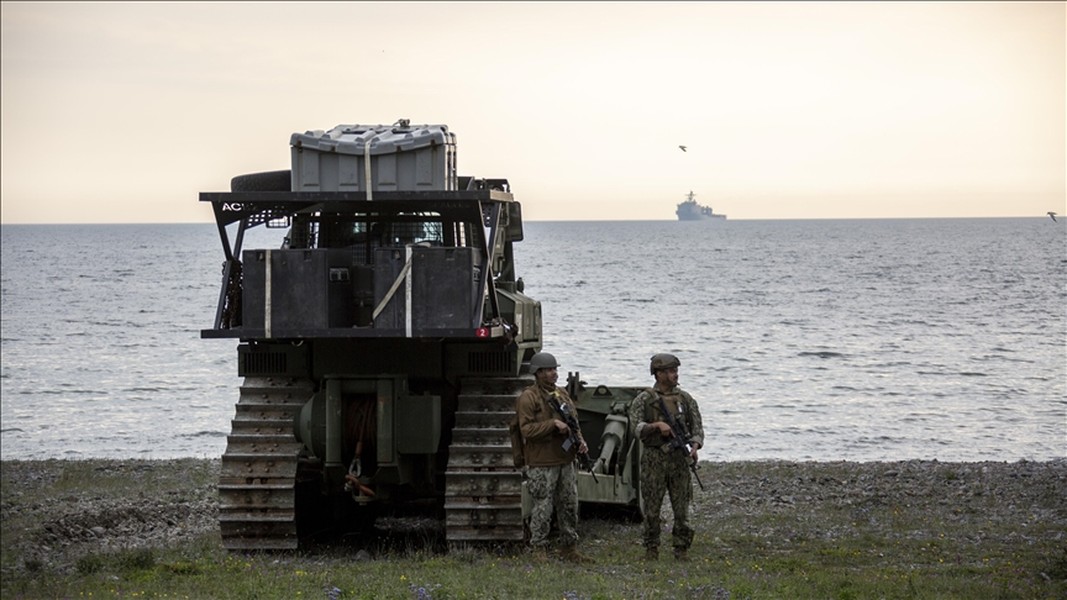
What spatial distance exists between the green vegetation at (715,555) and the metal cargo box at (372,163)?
346 cm

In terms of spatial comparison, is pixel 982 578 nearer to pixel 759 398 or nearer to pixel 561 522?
pixel 561 522

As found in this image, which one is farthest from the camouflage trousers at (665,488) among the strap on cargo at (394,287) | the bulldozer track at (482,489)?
the strap on cargo at (394,287)

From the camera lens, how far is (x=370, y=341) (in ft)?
49.8

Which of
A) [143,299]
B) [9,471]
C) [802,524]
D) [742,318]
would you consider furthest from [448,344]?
[143,299]

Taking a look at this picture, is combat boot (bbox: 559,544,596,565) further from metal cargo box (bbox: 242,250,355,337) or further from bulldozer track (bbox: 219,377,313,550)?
metal cargo box (bbox: 242,250,355,337)

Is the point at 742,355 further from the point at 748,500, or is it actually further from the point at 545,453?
the point at 545,453

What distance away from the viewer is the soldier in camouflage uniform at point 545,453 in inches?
588

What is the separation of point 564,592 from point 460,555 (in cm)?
225

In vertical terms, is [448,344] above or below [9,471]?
above

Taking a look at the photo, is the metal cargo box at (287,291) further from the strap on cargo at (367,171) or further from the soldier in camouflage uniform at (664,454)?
the soldier in camouflage uniform at (664,454)

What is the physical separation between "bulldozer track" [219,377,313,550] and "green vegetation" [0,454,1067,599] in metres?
0.22

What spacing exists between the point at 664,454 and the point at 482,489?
177 centimetres

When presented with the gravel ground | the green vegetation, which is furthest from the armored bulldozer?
the gravel ground

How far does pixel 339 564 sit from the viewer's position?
14758 millimetres
